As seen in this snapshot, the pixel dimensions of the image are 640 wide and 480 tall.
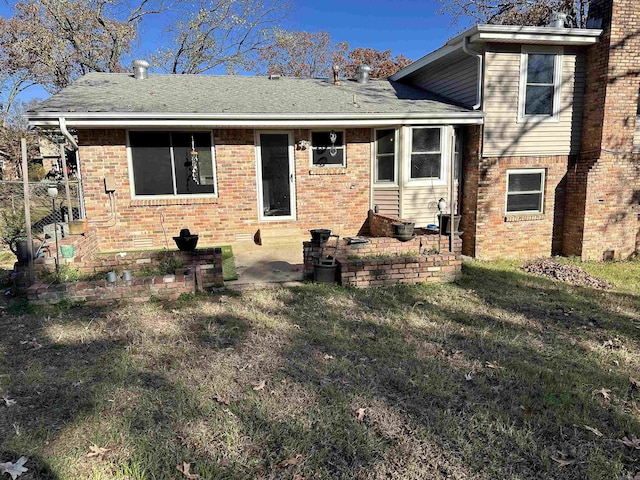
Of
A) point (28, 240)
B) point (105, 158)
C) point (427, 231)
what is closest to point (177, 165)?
point (105, 158)

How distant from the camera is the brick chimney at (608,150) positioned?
7.94 metres

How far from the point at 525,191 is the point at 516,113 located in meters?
1.64

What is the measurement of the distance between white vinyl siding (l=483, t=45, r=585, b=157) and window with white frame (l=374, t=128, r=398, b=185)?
75.4 inches

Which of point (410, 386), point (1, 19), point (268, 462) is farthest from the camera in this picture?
point (1, 19)

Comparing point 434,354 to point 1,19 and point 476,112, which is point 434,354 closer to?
point 476,112

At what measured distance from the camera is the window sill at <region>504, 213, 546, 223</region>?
867cm

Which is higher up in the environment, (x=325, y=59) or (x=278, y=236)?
(x=325, y=59)

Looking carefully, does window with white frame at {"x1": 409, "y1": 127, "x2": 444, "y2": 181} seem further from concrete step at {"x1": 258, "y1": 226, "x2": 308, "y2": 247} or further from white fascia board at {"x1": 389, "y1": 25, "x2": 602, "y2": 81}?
concrete step at {"x1": 258, "y1": 226, "x2": 308, "y2": 247}

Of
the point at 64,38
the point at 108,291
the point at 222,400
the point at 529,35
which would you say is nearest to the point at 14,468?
the point at 222,400

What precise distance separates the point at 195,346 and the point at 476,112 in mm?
7153

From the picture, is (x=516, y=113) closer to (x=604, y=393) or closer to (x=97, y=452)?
(x=604, y=393)

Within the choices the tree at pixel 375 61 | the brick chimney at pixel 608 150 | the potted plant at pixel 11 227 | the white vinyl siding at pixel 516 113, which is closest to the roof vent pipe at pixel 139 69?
the potted plant at pixel 11 227

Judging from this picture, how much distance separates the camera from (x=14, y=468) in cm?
235

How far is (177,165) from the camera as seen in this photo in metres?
8.80
